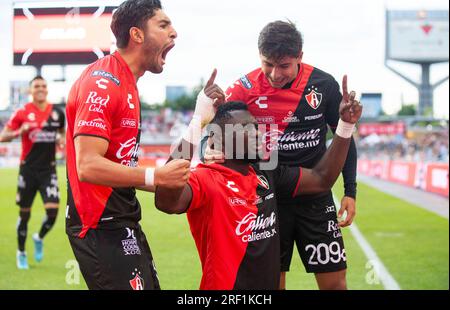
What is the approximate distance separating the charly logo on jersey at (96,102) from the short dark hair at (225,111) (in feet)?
2.87

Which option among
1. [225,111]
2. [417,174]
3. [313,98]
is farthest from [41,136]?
[417,174]

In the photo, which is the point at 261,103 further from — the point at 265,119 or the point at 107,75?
the point at 107,75

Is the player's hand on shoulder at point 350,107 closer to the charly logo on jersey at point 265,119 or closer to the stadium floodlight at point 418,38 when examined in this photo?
the charly logo on jersey at point 265,119

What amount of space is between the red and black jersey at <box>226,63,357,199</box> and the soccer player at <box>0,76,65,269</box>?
5.89 meters

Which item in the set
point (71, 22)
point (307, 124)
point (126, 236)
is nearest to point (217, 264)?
point (126, 236)

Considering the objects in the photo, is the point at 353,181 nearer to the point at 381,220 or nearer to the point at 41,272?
the point at 41,272

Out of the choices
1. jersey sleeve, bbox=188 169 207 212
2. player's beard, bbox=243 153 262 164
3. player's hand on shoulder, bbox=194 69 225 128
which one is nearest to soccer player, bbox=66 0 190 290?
jersey sleeve, bbox=188 169 207 212

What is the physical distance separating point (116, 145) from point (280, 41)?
1.59 metres

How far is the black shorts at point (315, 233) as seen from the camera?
547 cm

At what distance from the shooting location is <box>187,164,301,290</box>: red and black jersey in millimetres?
4285

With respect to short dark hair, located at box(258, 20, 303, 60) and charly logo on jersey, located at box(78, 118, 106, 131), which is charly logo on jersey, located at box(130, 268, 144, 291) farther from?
short dark hair, located at box(258, 20, 303, 60)

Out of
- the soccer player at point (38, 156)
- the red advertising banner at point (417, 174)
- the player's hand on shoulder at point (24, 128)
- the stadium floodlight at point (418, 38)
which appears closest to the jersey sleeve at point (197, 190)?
the player's hand on shoulder at point (24, 128)
